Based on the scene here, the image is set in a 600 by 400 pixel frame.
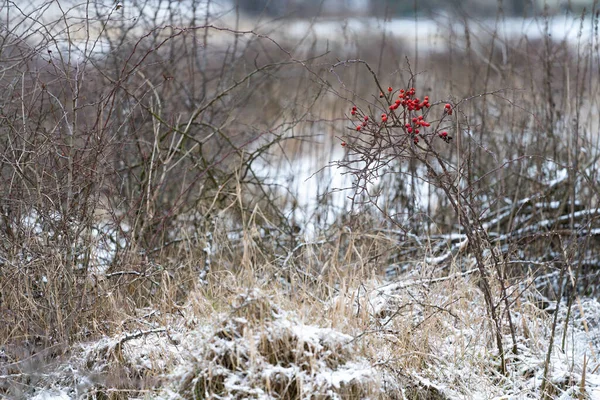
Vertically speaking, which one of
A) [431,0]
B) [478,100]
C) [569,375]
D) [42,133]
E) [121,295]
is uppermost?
[431,0]

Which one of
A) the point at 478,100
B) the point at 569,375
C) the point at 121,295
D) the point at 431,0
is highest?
the point at 431,0

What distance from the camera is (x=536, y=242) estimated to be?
534 cm

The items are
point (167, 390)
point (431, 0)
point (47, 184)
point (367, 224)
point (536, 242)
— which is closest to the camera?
point (167, 390)

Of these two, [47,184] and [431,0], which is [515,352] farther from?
[431,0]

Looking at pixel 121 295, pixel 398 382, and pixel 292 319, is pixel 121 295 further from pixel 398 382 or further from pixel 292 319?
pixel 398 382

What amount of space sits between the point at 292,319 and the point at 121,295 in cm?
114

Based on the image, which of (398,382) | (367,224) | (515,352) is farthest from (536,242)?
(398,382)

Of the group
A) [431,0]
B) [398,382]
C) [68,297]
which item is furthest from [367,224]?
[431,0]

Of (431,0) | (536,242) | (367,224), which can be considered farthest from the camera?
(431,0)

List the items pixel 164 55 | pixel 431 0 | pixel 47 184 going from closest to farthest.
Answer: pixel 47 184, pixel 164 55, pixel 431 0

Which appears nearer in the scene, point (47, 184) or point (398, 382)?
point (398, 382)

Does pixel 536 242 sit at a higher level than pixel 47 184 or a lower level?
lower

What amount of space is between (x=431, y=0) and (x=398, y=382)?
12188 millimetres

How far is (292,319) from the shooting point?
3.39 meters
